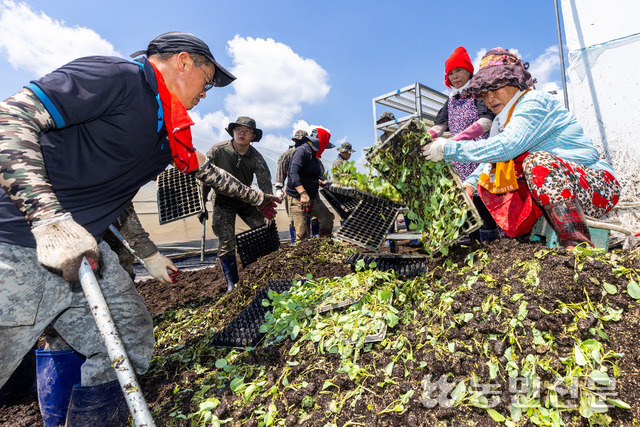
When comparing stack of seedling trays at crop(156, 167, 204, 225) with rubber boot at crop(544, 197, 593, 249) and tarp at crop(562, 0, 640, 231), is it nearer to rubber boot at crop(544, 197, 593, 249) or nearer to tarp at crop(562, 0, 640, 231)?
rubber boot at crop(544, 197, 593, 249)

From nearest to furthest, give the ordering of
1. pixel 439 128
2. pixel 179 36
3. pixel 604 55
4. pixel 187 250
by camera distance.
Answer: pixel 179 36, pixel 439 128, pixel 604 55, pixel 187 250

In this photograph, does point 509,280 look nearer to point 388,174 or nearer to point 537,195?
point 537,195

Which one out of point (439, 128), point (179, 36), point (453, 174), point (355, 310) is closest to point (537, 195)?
point (453, 174)

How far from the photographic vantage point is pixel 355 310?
2117 millimetres

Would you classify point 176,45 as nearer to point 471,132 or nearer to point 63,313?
point 63,313

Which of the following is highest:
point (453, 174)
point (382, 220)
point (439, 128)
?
point (439, 128)

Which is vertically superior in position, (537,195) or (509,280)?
(537,195)

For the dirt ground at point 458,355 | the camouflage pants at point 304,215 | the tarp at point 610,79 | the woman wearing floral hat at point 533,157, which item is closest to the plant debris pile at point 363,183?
the woman wearing floral hat at point 533,157

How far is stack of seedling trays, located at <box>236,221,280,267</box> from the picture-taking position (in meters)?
3.99

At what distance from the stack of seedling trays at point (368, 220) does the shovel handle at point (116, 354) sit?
6.47 feet

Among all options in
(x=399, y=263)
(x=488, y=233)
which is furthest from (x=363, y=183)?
(x=488, y=233)

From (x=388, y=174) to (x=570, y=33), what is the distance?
3.82m

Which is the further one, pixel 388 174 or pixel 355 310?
pixel 388 174

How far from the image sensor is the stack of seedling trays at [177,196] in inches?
130
